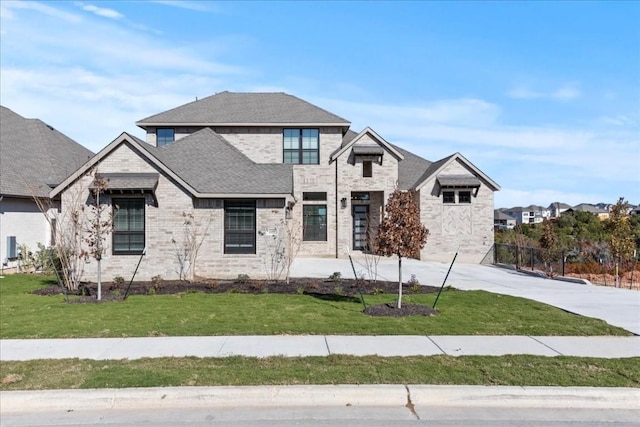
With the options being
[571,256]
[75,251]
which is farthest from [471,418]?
[571,256]

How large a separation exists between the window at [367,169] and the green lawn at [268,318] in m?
13.4

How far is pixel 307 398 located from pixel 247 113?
23146mm

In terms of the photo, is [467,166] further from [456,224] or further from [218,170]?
[218,170]

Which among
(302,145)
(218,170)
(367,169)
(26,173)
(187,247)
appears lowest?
(187,247)

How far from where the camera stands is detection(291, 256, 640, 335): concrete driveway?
448 inches

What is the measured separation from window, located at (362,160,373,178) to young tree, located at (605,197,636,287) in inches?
465

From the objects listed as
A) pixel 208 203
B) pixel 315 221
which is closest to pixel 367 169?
pixel 315 221

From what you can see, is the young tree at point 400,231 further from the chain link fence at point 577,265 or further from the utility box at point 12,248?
the utility box at point 12,248

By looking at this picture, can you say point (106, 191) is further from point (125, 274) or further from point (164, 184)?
point (125, 274)

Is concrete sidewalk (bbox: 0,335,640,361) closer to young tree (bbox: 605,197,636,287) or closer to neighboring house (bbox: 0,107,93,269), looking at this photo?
young tree (bbox: 605,197,636,287)

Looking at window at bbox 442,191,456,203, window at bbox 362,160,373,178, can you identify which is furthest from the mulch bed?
window at bbox 362,160,373,178

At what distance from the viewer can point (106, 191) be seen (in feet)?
52.1

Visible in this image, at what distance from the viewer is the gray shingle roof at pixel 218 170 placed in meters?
17.1

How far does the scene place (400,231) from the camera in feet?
35.1
